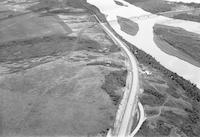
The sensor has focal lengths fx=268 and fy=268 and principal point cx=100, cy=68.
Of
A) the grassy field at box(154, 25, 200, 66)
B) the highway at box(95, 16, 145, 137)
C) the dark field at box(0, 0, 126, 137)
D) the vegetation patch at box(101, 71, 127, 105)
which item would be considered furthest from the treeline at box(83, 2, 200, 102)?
the vegetation patch at box(101, 71, 127, 105)

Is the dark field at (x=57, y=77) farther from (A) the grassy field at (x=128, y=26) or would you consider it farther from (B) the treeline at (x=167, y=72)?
(A) the grassy field at (x=128, y=26)

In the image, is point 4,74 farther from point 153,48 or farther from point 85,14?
point 85,14

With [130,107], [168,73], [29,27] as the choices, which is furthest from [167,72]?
[29,27]

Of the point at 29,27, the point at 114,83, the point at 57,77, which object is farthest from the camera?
the point at 29,27

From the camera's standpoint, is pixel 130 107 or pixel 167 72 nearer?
pixel 130 107

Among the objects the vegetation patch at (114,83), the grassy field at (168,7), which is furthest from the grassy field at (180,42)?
the vegetation patch at (114,83)

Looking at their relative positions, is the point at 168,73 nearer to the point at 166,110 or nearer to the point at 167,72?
the point at 167,72

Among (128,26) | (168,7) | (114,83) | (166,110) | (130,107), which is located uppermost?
(168,7)
